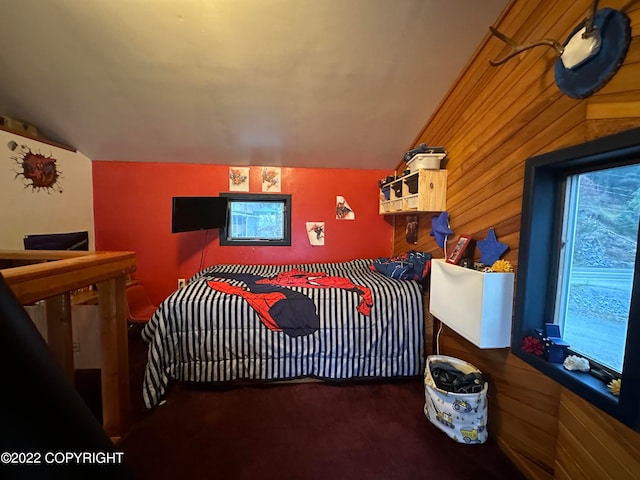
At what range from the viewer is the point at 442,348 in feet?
7.17

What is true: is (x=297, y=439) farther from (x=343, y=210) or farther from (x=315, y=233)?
(x=343, y=210)

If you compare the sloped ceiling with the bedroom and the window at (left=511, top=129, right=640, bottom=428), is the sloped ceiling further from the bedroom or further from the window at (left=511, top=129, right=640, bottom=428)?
the window at (left=511, top=129, right=640, bottom=428)

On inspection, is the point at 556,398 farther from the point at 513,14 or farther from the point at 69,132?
the point at 69,132

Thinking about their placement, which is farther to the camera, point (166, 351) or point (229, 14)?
point (166, 351)

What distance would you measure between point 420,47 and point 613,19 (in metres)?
1.07

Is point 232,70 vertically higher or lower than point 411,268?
higher

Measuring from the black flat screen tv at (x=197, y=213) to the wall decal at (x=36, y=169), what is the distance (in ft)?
4.09

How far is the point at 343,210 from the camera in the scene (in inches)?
139

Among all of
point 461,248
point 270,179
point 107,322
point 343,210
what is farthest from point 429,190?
point 107,322

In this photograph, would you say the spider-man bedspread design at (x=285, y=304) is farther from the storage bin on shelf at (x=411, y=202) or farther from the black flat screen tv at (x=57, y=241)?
the black flat screen tv at (x=57, y=241)

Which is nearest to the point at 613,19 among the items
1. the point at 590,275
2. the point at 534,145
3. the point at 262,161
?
the point at 534,145

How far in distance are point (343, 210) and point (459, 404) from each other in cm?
241

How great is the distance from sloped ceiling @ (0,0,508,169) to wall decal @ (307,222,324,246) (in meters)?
0.92

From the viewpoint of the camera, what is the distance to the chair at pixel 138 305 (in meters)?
2.85
